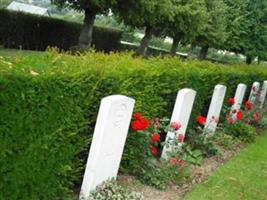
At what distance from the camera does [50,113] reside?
4.68m

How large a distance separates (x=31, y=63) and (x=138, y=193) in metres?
2.00

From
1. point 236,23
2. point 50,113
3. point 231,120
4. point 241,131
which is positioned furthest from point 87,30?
point 50,113

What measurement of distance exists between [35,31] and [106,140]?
22.1 metres

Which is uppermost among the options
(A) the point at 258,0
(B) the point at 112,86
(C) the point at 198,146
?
(A) the point at 258,0

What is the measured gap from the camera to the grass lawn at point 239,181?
6738 millimetres

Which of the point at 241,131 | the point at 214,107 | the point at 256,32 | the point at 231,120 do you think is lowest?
the point at 241,131

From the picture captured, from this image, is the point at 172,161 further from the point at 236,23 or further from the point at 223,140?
the point at 236,23

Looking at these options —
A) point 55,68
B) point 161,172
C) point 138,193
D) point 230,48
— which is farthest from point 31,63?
point 230,48

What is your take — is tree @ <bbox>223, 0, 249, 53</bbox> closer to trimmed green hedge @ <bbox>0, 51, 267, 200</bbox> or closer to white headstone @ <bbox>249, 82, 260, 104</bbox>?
white headstone @ <bbox>249, 82, 260, 104</bbox>

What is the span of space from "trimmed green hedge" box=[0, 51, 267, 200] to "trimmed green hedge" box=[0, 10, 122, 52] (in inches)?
749

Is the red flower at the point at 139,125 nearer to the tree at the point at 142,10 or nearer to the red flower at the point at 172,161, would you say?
the red flower at the point at 172,161

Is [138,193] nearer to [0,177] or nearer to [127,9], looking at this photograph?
[0,177]

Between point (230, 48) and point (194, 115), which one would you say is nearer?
point (194, 115)

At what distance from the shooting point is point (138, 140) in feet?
21.7
